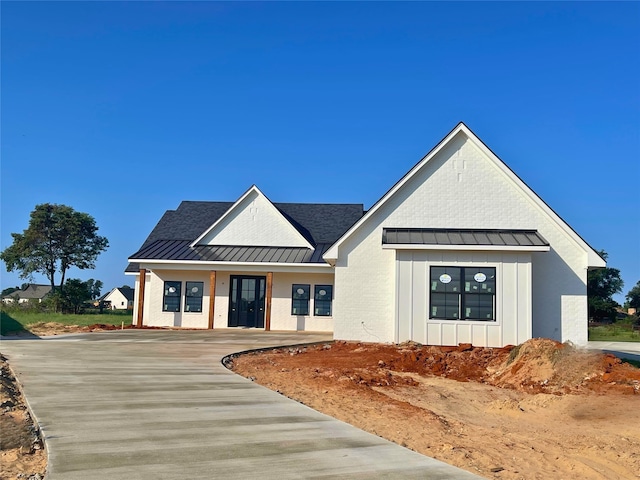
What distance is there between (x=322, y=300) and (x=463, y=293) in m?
8.40

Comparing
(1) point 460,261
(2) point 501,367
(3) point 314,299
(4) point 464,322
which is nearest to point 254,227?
(3) point 314,299

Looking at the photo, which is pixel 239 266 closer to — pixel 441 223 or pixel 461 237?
pixel 441 223

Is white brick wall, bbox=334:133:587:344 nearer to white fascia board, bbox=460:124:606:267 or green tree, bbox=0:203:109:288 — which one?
white fascia board, bbox=460:124:606:267

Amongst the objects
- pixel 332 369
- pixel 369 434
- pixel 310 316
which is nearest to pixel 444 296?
pixel 332 369

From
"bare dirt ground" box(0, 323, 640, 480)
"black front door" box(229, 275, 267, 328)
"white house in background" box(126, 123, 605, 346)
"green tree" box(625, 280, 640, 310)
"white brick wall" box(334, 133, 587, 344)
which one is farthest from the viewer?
"green tree" box(625, 280, 640, 310)

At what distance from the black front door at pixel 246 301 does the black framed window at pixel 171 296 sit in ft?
8.01

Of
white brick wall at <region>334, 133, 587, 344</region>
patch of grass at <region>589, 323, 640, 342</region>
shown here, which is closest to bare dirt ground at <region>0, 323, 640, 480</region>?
white brick wall at <region>334, 133, 587, 344</region>

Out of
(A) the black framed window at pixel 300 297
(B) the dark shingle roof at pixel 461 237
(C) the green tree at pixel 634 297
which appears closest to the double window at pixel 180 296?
(A) the black framed window at pixel 300 297

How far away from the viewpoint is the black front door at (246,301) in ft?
80.5

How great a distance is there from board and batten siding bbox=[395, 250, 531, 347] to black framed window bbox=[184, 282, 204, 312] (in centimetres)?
1087

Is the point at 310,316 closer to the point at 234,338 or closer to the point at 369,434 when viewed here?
the point at 234,338

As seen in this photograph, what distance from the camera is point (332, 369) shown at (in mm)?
12516

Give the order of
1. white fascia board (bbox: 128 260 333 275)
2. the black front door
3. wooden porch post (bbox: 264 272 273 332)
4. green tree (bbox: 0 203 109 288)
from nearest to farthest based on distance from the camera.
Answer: white fascia board (bbox: 128 260 333 275) < wooden porch post (bbox: 264 272 273 332) < the black front door < green tree (bbox: 0 203 109 288)

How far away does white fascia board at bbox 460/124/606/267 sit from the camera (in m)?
17.7
